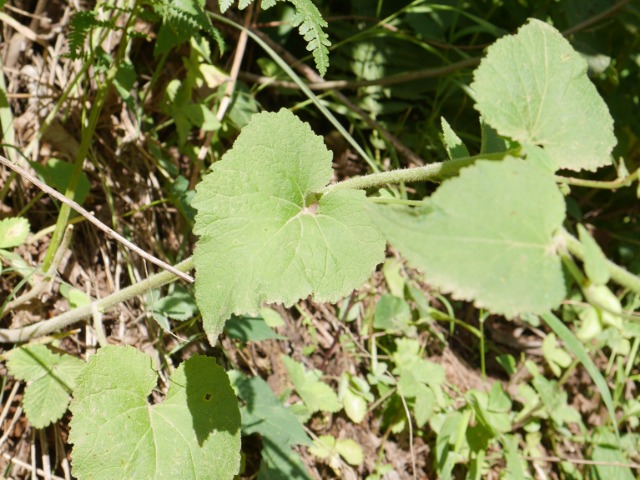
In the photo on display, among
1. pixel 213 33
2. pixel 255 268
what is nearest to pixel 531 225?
pixel 255 268

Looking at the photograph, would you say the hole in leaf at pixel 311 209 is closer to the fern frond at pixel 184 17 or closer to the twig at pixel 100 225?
the twig at pixel 100 225

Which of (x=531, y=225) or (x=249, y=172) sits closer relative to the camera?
(x=531, y=225)

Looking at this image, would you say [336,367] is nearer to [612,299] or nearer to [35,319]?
[35,319]

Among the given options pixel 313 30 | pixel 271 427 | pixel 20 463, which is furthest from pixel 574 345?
pixel 20 463

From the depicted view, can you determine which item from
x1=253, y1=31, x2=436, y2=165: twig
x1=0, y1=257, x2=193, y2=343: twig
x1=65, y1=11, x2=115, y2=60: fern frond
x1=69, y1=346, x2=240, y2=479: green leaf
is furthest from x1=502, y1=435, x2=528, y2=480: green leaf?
x1=65, y1=11, x2=115, y2=60: fern frond

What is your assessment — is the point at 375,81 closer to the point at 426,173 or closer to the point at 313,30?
the point at 313,30
